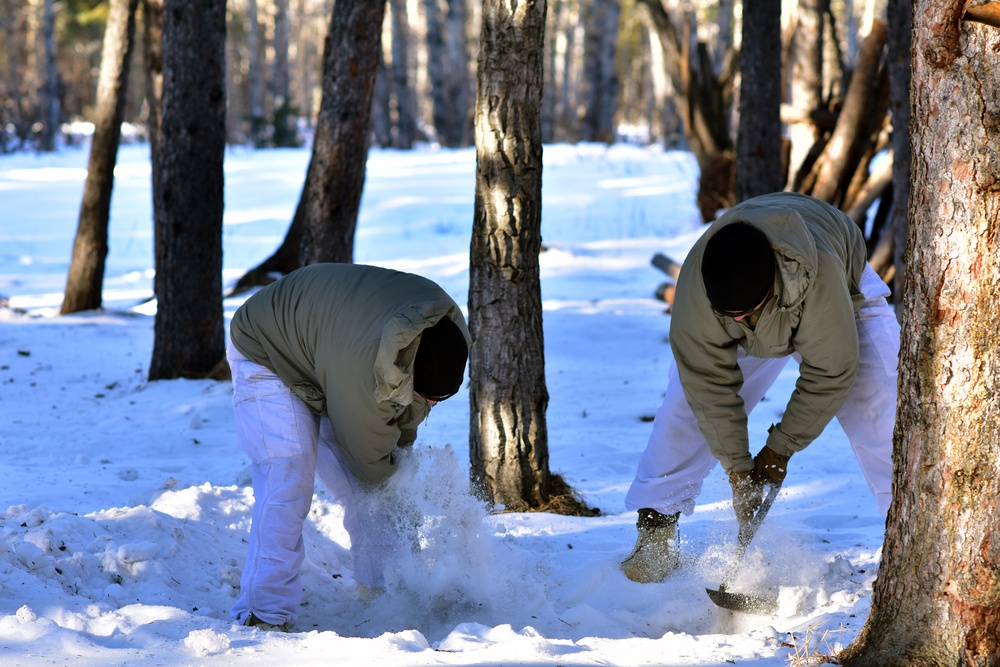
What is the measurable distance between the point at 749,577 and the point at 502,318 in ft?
4.98

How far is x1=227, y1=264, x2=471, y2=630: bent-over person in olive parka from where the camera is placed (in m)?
2.88

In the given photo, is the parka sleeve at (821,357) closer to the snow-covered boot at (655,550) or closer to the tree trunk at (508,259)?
the snow-covered boot at (655,550)

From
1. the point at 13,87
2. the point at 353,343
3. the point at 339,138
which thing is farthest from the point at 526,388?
the point at 13,87

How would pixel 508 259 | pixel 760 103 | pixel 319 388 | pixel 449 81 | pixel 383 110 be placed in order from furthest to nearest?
pixel 383 110 < pixel 449 81 < pixel 760 103 < pixel 508 259 < pixel 319 388

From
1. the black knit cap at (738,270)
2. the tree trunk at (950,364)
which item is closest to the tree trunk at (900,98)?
the black knit cap at (738,270)

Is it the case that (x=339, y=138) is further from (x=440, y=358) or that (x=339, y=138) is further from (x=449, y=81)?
(x=449, y=81)

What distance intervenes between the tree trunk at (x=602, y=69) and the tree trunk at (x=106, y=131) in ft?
47.3

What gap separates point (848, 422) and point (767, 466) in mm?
344

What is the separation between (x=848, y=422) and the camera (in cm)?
356

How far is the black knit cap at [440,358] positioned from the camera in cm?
285

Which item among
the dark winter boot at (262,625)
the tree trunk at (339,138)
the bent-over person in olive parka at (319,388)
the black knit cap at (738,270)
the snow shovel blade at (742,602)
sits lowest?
the snow shovel blade at (742,602)

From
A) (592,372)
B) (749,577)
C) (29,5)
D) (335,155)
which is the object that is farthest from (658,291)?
(29,5)

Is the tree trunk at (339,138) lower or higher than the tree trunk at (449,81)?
lower

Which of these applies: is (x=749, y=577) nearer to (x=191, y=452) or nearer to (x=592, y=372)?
(x=191, y=452)
